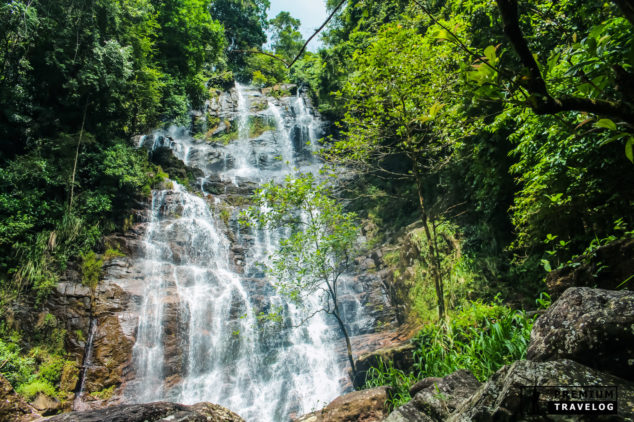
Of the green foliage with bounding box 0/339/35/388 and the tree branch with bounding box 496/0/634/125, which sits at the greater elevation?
the tree branch with bounding box 496/0/634/125

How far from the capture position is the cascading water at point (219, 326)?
8750mm

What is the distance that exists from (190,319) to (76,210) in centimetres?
582

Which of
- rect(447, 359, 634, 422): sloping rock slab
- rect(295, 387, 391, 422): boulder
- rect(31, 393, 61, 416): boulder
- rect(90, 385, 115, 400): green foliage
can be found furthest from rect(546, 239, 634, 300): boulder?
rect(90, 385, 115, 400): green foliage

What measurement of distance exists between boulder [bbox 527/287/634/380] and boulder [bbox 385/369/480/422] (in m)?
0.98

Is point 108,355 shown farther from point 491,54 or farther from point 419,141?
point 491,54

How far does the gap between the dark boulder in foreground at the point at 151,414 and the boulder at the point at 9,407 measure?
7.23ft

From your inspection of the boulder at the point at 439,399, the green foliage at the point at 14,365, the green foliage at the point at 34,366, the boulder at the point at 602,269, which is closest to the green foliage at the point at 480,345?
the boulder at the point at 439,399

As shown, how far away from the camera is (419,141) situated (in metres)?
5.32

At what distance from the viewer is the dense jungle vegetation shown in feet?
6.37

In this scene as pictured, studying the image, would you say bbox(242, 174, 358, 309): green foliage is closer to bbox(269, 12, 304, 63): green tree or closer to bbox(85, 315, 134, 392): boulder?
bbox(85, 315, 134, 392): boulder

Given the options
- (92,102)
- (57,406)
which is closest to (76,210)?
(92,102)

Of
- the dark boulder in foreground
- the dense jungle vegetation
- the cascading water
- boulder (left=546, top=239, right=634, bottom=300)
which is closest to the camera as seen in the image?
the dense jungle vegetation

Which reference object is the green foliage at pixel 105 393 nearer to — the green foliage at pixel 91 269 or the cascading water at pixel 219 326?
the cascading water at pixel 219 326

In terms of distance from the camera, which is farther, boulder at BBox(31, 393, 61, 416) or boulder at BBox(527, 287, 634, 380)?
boulder at BBox(31, 393, 61, 416)
